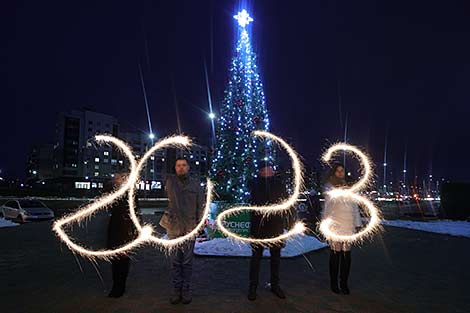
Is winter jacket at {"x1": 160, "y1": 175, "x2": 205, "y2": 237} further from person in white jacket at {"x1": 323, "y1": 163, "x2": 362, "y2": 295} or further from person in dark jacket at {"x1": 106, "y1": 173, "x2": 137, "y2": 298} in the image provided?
person in white jacket at {"x1": 323, "y1": 163, "x2": 362, "y2": 295}

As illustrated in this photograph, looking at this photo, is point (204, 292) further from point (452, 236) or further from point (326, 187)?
point (452, 236)

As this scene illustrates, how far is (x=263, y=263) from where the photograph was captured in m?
9.29

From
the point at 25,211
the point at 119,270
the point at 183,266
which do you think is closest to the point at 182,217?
the point at 183,266

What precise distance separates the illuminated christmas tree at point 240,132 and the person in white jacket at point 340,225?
9.81 meters

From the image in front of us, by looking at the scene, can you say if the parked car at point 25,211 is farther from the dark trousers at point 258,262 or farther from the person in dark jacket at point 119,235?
the dark trousers at point 258,262

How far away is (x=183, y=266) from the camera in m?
5.98

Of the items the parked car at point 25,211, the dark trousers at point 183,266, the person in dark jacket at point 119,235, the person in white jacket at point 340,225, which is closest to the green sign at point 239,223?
the person in white jacket at point 340,225

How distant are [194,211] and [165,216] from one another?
1.56ft

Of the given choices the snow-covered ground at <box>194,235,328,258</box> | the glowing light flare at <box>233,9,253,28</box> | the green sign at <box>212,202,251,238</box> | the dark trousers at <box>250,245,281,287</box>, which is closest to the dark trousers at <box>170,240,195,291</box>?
the dark trousers at <box>250,245,281,287</box>

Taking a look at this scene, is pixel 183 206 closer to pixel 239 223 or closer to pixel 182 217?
pixel 182 217

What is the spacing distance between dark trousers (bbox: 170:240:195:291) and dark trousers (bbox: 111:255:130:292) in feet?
2.92

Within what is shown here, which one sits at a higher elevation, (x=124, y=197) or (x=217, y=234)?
(x=124, y=197)

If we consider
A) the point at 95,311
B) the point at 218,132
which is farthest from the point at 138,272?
the point at 218,132

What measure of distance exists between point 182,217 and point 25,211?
19.0 metres
